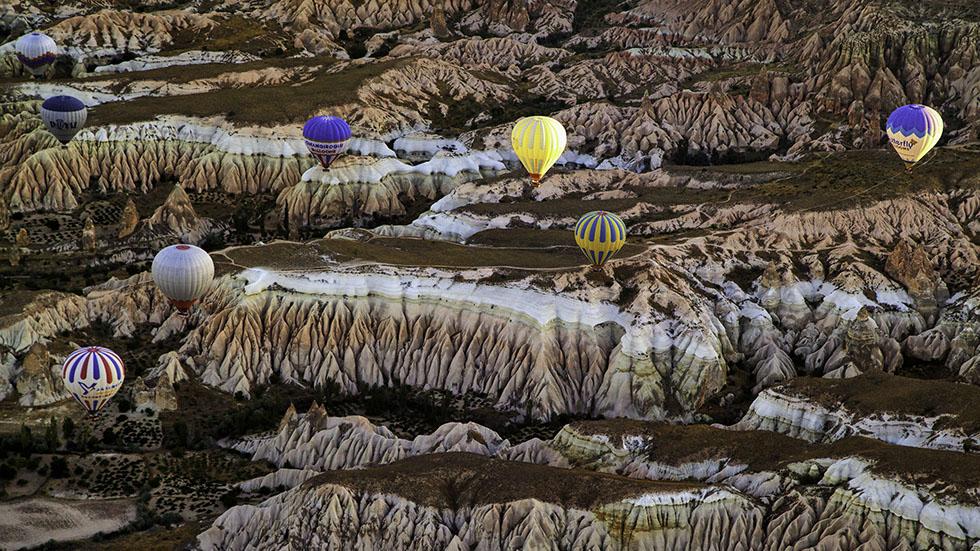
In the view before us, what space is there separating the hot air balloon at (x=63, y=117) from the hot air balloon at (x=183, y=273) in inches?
1139

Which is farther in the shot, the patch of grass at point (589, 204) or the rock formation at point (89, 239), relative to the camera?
the rock formation at point (89, 239)

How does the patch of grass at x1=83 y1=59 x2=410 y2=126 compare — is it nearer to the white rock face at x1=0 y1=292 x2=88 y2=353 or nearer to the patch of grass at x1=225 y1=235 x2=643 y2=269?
the patch of grass at x1=225 y1=235 x2=643 y2=269

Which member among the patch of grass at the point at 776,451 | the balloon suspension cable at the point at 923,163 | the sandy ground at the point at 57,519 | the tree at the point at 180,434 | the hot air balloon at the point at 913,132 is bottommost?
the sandy ground at the point at 57,519

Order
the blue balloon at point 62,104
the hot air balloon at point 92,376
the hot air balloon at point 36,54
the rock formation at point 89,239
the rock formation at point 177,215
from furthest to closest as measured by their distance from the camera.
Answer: the hot air balloon at point 36,54
the blue balloon at point 62,104
the rock formation at point 177,215
the rock formation at point 89,239
the hot air balloon at point 92,376

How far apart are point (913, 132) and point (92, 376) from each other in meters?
48.9

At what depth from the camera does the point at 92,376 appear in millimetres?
67875

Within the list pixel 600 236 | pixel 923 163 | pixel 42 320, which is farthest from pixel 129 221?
pixel 923 163

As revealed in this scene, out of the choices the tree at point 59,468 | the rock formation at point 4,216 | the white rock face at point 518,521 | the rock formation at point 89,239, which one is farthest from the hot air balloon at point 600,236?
the rock formation at point 4,216

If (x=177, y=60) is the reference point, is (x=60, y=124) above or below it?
below

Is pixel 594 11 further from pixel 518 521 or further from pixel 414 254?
pixel 518 521

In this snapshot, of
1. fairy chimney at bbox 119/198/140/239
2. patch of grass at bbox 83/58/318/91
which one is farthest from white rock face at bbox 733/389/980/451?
patch of grass at bbox 83/58/318/91

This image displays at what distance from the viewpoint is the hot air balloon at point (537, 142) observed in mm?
90062

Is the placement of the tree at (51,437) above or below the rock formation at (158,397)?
below

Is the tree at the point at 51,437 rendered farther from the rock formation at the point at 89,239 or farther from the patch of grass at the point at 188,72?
the patch of grass at the point at 188,72
